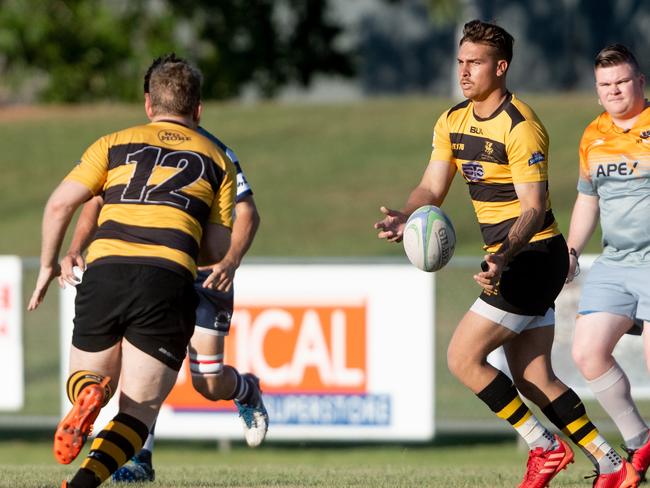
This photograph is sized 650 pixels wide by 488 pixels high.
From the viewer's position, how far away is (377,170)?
86.5 feet

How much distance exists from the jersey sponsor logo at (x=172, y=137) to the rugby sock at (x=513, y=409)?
2007mm

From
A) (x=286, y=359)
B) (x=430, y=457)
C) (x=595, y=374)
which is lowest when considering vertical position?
(x=430, y=457)

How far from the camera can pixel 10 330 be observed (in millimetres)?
11422

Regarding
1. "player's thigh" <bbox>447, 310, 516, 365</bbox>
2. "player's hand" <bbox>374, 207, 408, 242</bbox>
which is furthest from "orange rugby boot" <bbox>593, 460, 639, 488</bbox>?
"player's hand" <bbox>374, 207, 408, 242</bbox>

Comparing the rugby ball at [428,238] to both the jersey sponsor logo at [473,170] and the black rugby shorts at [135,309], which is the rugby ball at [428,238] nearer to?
the jersey sponsor logo at [473,170]

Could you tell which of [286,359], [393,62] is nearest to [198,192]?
[286,359]

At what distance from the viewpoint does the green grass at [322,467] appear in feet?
24.4

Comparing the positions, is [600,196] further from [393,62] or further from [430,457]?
[393,62]

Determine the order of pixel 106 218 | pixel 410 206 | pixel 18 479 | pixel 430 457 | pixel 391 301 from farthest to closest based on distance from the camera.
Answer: pixel 430 457
pixel 391 301
pixel 18 479
pixel 410 206
pixel 106 218

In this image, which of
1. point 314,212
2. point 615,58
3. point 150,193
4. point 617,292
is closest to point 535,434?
point 617,292

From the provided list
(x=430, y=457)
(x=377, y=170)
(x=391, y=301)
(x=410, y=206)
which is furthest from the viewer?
(x=377, y=170)

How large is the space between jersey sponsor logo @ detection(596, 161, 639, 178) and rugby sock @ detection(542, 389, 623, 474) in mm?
1189

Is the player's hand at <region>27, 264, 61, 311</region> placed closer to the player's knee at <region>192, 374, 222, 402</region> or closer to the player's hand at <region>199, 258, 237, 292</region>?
the player's hand at <region>199, 258, 237, 292</region>

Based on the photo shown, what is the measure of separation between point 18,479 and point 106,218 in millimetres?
1909
